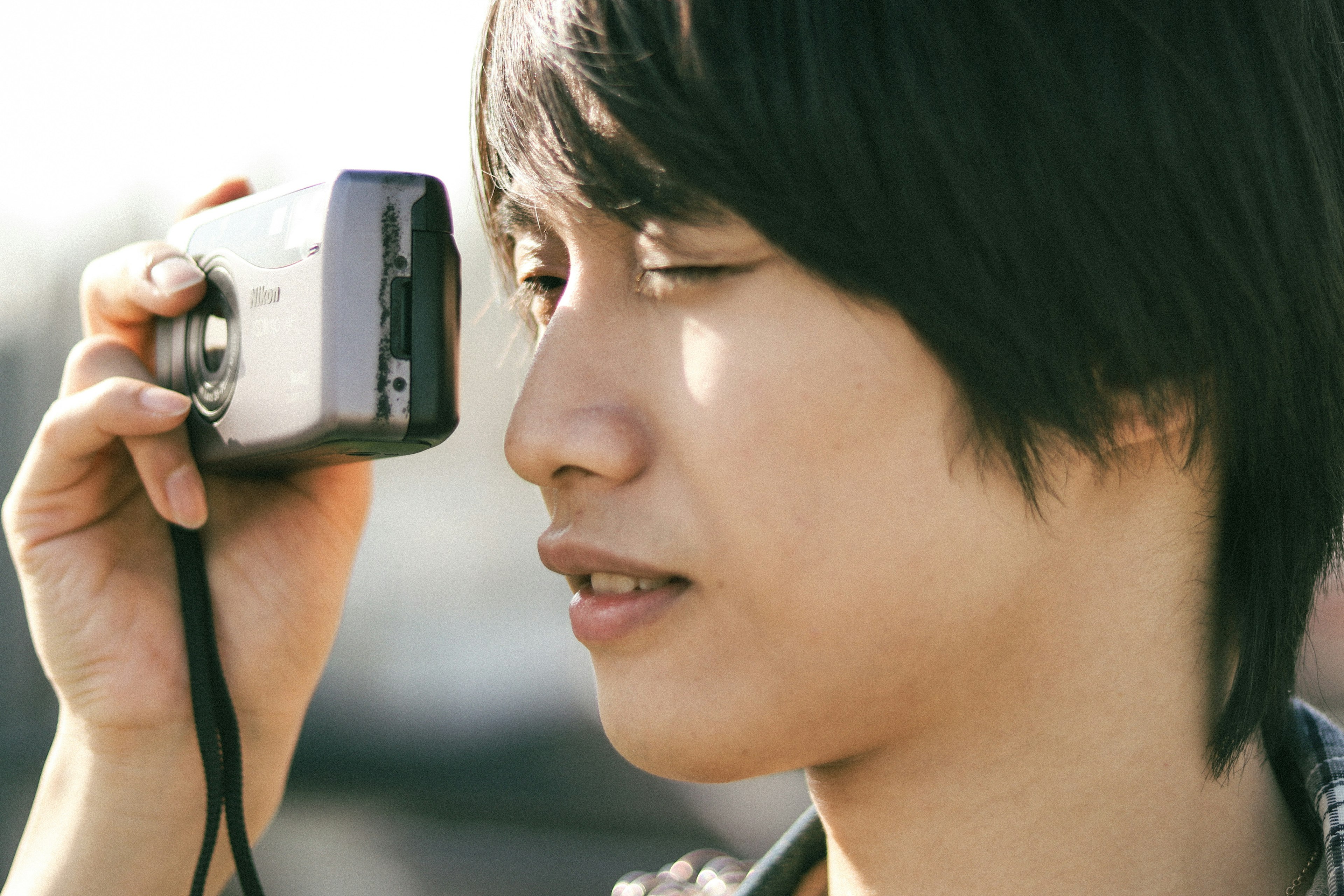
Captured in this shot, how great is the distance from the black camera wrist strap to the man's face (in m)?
0.64

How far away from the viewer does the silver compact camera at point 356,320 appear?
121cm

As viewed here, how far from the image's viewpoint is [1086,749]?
1.07 metres

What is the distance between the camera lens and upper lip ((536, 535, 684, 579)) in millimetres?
1035

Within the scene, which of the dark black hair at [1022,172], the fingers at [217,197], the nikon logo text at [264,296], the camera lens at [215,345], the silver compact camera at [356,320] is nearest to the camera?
the dark black hair at [1022,172]

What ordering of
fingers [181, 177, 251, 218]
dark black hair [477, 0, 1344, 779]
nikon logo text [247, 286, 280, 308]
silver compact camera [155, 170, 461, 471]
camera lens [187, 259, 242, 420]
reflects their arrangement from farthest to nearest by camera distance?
fingers [181, 177, 251, 218] < camera lens [187, 259, 242, 420] < nikon logo text [247, 286, 280, 308] < silver compact camera [155, 170, 461, 471] < dark black hair [477, 0, 1344, 779]

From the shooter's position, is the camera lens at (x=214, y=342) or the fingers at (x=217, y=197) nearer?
the camera lens at (x=214, y=342)

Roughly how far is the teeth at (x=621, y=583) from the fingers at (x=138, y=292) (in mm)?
749

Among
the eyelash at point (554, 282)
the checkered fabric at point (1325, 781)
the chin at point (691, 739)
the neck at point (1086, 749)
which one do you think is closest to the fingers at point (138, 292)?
the eyelash at point (554, 282)

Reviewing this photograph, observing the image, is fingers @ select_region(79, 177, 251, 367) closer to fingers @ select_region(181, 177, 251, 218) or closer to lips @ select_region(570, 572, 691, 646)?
fingers @ select_region(181, 177, 251, 218)

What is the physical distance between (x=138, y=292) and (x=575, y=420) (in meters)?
0.82

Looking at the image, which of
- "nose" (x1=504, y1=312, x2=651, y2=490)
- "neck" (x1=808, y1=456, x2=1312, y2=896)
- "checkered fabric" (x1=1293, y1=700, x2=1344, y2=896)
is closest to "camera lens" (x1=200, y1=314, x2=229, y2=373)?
"nose" (x1=504, y1=312, x2=651, y2=490)

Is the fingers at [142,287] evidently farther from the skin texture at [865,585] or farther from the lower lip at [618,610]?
the lower lip at [618,610]

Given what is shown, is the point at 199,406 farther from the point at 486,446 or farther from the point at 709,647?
the point at 486,446

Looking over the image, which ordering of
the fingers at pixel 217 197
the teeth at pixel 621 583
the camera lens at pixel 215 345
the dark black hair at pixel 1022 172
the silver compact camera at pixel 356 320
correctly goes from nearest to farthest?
the dark black hair at pixel 1022 172 → the teeth at pixel 621 583 → the silver compact camera at pixel 356 320 → the camera lens at pixel 215 345 → the fingers at pixel 217 197
